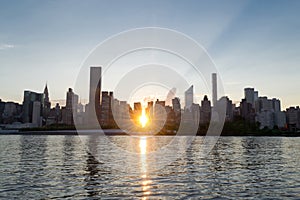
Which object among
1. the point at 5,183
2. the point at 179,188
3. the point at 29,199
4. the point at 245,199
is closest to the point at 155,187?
the point at 179,188

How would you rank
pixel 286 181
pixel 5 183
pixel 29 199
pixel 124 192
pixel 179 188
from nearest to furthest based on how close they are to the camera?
pixel 29 199 < pixel 124 192 < pixel 179 188 < pixel 5 183 < pixel 286 181

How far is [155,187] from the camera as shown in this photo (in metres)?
34.2

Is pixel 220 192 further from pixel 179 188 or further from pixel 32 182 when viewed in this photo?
pixel 32 182

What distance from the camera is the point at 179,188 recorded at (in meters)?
33.6

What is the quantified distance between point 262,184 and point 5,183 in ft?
105

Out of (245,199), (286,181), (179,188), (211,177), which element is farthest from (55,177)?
(286,181)

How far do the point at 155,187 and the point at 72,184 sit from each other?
10328 millimetres

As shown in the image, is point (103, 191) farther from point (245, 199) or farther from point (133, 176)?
point (245, 199)

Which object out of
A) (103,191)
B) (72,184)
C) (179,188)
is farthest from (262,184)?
(72,184)

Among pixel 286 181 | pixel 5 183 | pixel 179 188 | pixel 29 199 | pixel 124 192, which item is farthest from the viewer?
pixel 286 181

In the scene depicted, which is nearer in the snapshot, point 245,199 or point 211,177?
point 245,199

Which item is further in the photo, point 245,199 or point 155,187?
point 155,187

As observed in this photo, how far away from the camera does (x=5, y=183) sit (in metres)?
35.9

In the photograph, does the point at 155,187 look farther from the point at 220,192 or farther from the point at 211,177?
the point at 211,177
